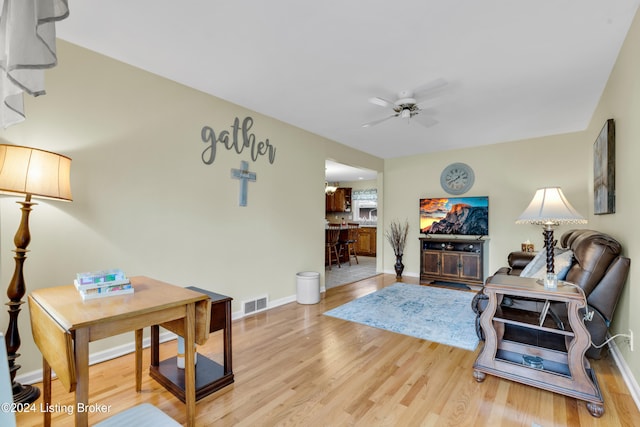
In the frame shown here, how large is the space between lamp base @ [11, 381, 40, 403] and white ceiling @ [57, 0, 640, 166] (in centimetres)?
238

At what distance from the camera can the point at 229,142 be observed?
3.34m

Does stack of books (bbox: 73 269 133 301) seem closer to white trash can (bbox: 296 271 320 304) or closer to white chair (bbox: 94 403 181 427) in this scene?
white chair (bbox: 94 403 181 427)

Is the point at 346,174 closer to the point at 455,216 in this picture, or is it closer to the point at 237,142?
the point at 455,216

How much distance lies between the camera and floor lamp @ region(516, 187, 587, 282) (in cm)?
207

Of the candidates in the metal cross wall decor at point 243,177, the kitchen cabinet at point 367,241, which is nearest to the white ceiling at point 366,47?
the metal cross wall decor at point 243,177

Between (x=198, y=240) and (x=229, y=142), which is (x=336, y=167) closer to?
(x=229, y=142)

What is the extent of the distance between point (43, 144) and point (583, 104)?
5189 mm

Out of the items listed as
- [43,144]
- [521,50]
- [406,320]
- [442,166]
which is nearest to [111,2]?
[43,144]

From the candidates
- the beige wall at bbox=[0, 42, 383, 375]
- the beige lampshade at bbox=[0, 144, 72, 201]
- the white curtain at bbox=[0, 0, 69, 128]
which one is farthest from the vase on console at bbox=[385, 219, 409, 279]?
the white curtain at bbox=[0, 0, 69, 128]

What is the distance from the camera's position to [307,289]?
3930 millimetres

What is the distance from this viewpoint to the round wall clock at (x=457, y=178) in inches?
208

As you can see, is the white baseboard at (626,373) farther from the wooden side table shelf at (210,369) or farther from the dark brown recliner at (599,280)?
the wooden side table shelf at (210,369)

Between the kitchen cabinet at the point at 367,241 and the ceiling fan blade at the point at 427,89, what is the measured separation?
6072 millimetres

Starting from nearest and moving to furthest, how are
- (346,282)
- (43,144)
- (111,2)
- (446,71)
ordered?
(111,2) → (43,144) → (446,71) → (346,282)
